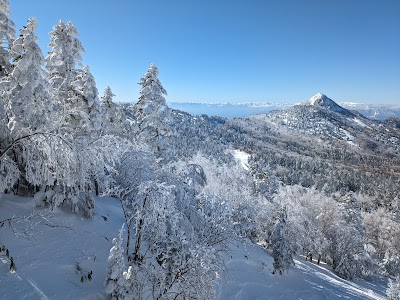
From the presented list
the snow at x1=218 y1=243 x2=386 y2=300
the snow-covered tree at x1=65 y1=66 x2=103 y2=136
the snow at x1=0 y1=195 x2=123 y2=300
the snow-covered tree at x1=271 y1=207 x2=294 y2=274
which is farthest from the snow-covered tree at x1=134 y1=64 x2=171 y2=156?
the snow-covered tree at x1=271 y1=207 x2=294 y2=274

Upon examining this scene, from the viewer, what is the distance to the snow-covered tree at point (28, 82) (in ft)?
49.3

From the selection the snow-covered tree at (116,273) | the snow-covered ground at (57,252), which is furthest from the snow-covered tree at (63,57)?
the snow-covered tree at (116,273)

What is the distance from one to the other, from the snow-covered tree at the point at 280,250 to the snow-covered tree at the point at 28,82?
25.7 meters

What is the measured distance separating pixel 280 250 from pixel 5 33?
3058 centimetres

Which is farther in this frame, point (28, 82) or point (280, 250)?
point (280, 250)

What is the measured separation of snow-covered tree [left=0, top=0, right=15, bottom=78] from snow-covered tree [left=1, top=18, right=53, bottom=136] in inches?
44.5

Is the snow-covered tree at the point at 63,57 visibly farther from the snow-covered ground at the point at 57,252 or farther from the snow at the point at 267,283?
the snow at the point at 267,283

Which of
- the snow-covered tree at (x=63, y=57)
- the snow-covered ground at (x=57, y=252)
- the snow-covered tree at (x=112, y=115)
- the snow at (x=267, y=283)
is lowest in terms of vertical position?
the snow at (x=267, y=283)

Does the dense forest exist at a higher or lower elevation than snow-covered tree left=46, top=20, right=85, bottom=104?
lower

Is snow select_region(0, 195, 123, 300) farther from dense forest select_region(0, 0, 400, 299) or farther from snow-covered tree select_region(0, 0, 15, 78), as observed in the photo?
snow-covered tree select_region(0, 0, 15, 78)

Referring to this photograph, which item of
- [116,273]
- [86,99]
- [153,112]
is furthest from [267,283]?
[86,99]

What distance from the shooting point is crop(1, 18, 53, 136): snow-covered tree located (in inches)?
592

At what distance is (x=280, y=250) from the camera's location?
30375 mm

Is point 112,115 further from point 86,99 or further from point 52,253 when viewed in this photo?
point 52,253
